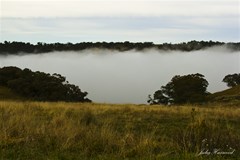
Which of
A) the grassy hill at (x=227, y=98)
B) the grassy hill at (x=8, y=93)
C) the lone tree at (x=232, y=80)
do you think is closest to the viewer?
the grassy hill at (x=8, y=93)

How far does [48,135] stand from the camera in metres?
8.91

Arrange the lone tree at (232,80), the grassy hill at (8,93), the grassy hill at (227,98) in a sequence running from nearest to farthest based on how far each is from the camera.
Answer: the grassy hill at (8,93), the grassy hill at (227,98), the lone tree at (232,80)

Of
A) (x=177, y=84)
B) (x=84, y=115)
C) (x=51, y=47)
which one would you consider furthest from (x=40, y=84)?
(x=51, y=47)

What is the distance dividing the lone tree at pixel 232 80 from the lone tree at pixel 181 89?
26815 millimetres

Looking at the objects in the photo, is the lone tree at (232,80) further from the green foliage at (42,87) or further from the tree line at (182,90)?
the green foliage at (42,87)

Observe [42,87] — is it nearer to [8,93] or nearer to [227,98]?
[8,93]

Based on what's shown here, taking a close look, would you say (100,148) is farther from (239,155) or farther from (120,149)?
(239,155)

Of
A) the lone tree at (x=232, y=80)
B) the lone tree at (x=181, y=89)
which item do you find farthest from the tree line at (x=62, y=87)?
the lone tree at (x=232, y=80)

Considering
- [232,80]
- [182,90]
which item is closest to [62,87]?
[182,90]

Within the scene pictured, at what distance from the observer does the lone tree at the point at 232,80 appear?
9612 cm

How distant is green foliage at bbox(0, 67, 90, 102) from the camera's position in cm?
5731

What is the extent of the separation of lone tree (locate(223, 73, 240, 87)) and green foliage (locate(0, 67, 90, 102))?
46104 mm

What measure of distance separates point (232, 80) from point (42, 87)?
52.4m

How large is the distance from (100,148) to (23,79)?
53.5 m
